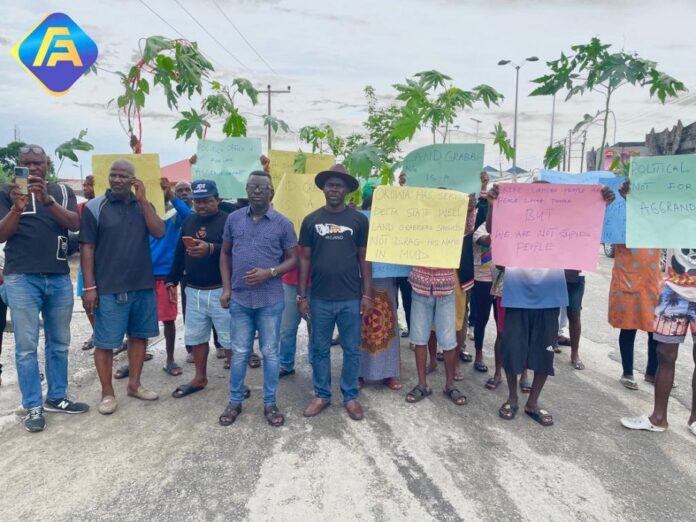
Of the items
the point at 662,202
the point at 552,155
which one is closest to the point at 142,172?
the point at 552,155

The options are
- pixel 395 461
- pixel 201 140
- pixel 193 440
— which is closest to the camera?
pixel 395 461

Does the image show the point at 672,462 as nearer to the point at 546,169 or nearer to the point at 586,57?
the point at 546,169

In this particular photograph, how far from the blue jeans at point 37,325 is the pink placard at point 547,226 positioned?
11.8ft

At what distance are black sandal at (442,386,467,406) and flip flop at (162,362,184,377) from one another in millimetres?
2756

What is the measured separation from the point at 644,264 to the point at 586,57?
82.1 inches

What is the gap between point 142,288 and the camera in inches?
159

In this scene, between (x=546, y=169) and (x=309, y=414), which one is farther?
(x=546, y=169)

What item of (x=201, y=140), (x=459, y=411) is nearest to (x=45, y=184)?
(x=201, y=140)

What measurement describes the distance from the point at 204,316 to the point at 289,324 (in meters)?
0.89

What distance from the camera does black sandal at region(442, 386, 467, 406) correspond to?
4.21 meters

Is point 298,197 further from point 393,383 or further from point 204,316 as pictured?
point 393,383

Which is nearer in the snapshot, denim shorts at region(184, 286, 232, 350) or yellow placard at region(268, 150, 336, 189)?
denim shorts at region(184, 286, 232, 350)

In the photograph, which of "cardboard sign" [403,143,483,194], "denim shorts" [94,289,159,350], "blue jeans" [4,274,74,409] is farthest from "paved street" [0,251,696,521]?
"cardboard sign" [403,143,483,194]

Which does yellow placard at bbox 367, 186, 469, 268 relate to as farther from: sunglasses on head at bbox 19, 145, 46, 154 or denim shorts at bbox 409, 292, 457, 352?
sunglasses on head at bbox 19, 145, 46, 154
